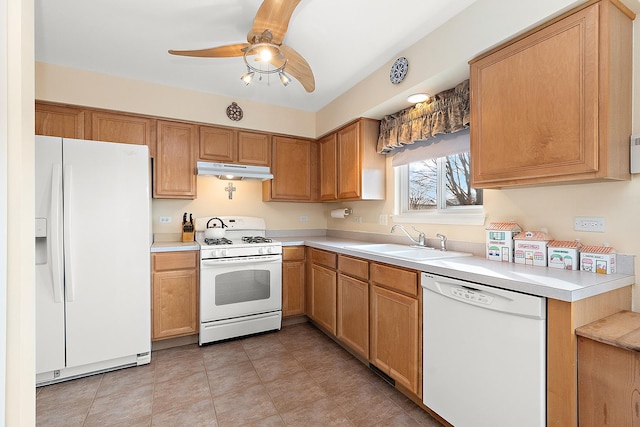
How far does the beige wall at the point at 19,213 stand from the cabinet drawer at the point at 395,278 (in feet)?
5.72

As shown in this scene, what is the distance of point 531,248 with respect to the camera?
69.9 inches

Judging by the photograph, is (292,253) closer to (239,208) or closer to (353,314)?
(239,208)

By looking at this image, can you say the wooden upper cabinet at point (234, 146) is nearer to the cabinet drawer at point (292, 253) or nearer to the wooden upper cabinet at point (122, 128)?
the wooden upper cabinet at point (122, 128)

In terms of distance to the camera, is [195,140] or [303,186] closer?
[195,140]

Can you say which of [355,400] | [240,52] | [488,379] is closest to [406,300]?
[488,379]

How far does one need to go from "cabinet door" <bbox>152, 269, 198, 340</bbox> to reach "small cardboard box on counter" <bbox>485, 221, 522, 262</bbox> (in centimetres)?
249

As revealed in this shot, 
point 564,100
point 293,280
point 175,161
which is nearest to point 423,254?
point 564,100

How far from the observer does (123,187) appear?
2430 millimetres

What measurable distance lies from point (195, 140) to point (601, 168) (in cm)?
325

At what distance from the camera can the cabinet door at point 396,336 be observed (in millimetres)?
1894

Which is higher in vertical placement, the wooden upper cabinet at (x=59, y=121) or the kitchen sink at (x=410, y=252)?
the wooden upper cabinet at (x=59, y=121)

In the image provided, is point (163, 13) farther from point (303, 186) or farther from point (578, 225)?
point (578, 225)

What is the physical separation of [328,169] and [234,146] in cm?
111

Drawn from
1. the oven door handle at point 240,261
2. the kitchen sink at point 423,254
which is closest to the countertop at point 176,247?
the oven door handle at point 240,261
